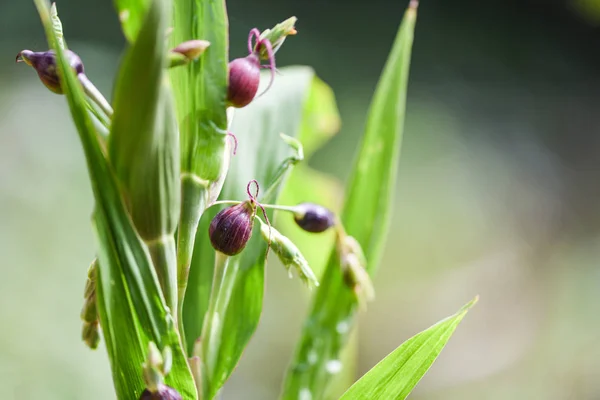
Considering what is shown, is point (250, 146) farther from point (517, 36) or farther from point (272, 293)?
point (517, 36)

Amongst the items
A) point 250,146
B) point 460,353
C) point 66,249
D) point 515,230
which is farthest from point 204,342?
point 515,230

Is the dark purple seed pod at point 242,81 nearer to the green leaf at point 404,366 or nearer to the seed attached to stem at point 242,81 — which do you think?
the seed attached to stem at point 242,81

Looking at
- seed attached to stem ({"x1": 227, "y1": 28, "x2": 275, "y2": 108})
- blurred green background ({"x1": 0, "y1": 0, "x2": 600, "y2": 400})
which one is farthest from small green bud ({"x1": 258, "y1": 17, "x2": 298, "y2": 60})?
blurred green background ({"x1": 0, "y1": 0, "x2": 600, "y2": 400})

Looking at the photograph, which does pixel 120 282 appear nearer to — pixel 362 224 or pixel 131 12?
pixel 131 12

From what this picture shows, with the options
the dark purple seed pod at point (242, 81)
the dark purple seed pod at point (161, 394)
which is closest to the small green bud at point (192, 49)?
the dark purple seed pod at point (242, 81)

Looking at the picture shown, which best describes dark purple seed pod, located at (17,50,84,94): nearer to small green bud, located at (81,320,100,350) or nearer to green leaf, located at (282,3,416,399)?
small green bud, located at (81,320,100,350)

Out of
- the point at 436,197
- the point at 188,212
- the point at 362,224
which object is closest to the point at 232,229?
the point at 188,212
